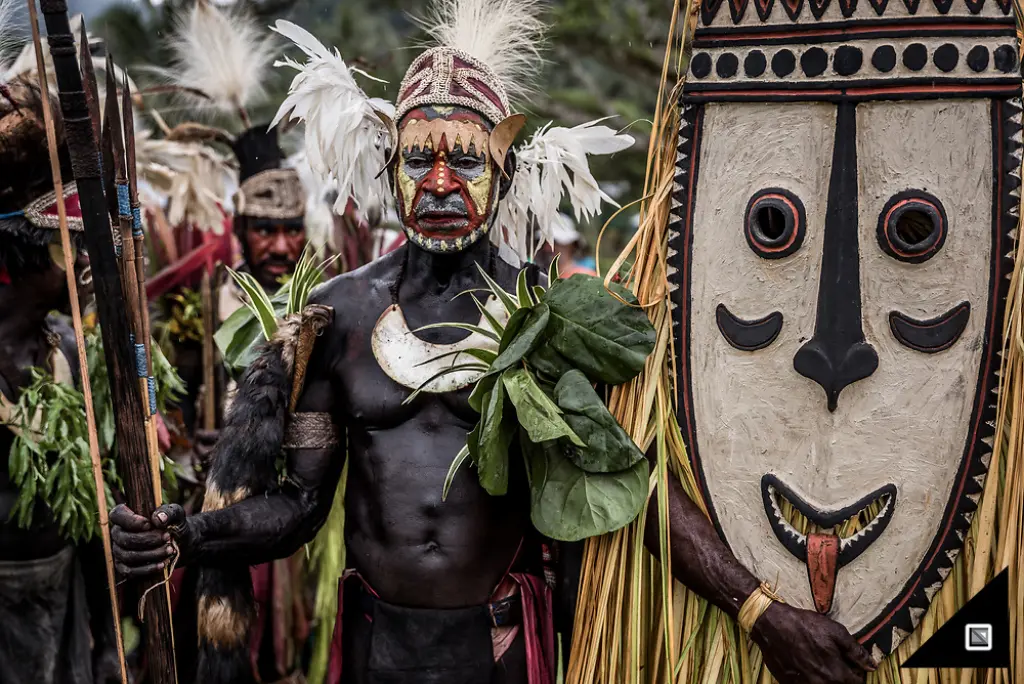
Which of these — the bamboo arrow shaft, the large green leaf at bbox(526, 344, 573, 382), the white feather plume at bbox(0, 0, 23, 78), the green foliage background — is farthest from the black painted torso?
the green foliage background

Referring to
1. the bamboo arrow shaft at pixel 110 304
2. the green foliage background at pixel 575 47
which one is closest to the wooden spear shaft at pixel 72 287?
the bamboo arrow shaft at pixel 110 304

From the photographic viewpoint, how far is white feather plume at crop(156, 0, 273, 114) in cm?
492

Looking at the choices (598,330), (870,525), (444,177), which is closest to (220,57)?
(444,177)

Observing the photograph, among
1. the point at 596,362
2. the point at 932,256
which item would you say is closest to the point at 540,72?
the point at 596,362

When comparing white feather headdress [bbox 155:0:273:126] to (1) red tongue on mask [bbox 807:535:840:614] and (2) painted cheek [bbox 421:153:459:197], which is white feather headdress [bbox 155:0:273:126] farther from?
(1) red tongue on mask [bbox 807:535:840:614]

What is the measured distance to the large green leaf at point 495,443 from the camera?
240 cm

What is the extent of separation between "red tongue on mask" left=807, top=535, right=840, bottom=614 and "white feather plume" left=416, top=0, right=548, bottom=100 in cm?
133

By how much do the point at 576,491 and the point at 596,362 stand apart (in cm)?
27

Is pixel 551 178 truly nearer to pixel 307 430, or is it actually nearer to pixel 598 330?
pixel 598 330

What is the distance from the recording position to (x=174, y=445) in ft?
14.4

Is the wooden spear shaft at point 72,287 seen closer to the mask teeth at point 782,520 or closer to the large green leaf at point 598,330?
the large green leaf at point 598,330

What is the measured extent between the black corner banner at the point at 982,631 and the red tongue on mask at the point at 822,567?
0.24 metres

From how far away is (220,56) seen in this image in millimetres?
4949

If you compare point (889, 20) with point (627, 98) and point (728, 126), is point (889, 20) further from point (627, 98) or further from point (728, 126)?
point (627, 98)
